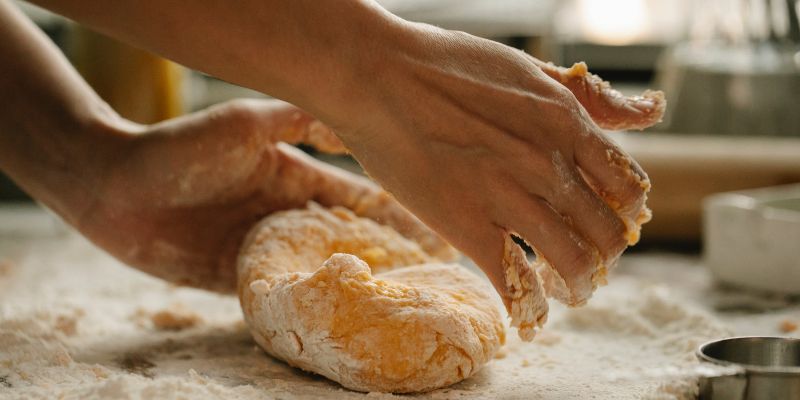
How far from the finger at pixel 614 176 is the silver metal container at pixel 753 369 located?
0.52ft

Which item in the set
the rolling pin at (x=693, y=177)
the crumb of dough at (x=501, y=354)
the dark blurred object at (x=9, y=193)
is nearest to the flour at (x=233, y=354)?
the crumb of dough at (x=501, y=354)

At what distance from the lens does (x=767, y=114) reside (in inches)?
97.9

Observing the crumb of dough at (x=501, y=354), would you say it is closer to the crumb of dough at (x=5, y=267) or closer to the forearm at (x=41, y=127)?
the forearm at (x=41, y=127)

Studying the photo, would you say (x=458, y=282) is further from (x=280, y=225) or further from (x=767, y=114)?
(x=767, y=114)

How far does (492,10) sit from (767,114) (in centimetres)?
103

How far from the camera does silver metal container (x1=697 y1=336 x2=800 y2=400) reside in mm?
863

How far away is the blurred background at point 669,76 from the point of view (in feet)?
6.63

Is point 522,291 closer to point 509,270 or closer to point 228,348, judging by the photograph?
point 509,270

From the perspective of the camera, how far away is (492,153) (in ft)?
3.00

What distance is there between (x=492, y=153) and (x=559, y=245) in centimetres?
11

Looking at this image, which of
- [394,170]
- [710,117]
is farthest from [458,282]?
[710,117]

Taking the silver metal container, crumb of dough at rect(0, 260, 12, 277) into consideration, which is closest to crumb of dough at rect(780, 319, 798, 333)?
the silver metal container

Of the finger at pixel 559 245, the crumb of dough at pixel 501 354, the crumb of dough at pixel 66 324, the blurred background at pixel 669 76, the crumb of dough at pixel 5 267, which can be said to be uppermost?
the blurred background at pixel 669 76

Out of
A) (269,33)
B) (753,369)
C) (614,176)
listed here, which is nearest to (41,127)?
(269,33)
